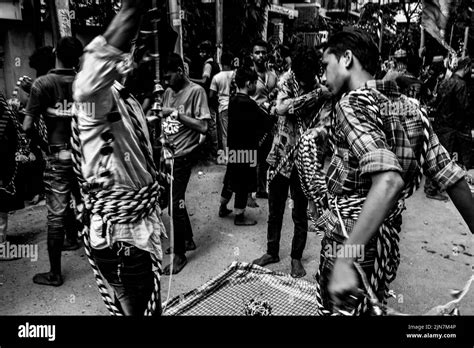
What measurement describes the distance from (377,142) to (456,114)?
5.48 m

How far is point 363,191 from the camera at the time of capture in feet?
6.30

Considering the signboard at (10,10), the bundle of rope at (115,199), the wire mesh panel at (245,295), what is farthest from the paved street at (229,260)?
the signboard at (10,10)

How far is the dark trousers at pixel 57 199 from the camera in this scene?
3605mm

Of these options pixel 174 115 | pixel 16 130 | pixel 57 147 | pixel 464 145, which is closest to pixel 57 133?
pixel 57 147

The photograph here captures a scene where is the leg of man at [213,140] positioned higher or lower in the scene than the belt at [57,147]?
lower

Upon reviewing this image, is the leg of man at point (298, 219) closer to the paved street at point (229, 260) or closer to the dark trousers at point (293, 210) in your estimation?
the dark trousers at point (293, 210)

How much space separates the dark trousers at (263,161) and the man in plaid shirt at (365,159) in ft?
12.0

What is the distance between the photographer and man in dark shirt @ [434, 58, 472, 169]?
6258mm

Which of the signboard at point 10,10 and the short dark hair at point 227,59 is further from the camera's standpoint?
the short dark hair at point 227,59

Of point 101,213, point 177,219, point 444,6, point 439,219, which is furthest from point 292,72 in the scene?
point 439,219

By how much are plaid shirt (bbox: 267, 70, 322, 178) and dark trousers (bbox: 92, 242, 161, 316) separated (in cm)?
198

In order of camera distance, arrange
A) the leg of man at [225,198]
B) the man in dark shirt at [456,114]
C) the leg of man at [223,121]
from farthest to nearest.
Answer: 1. the leg of man at [223,121]
2. the man in dark shirt at [456,114]
3. the leg of man at [225,198]

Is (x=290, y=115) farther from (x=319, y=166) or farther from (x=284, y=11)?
(x=284, y=11)

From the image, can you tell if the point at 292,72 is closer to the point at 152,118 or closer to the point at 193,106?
the point at 193,106
